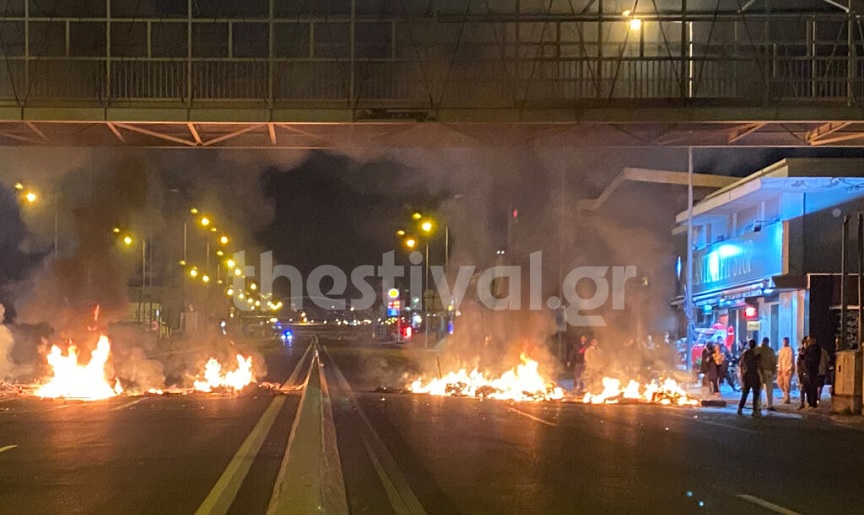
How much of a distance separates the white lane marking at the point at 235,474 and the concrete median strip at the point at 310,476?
1.49 feet

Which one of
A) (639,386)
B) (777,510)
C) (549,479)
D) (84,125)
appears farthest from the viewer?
(639,386)

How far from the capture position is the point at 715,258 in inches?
1377

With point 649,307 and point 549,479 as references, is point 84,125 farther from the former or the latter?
point 649,307

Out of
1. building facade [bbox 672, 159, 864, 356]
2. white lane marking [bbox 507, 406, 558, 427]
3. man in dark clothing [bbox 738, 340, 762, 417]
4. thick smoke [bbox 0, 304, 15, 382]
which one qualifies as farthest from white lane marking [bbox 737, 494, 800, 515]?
thick smoke [bbox 0, 304, 15, 382]

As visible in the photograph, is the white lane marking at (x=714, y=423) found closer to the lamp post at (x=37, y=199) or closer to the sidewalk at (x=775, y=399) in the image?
the sidewalk at (x=775, y=399)

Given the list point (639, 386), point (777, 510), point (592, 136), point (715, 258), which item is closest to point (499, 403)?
point (639, 386)

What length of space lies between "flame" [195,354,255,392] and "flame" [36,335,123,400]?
2.38 meters

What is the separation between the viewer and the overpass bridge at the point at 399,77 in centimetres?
1628

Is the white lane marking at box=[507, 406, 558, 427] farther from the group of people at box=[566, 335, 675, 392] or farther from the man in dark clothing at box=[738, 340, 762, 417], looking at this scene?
the group of people at box=[566, 335, 675, 392]

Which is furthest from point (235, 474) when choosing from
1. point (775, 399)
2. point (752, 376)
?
point (775, 399)

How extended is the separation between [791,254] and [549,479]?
19.5 m

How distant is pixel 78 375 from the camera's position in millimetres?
22406

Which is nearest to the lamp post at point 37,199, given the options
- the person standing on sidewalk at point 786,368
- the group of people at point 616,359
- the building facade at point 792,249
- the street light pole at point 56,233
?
the street light pole at point 56,233

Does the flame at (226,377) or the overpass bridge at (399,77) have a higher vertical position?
the overpass bridge at (399,77)
